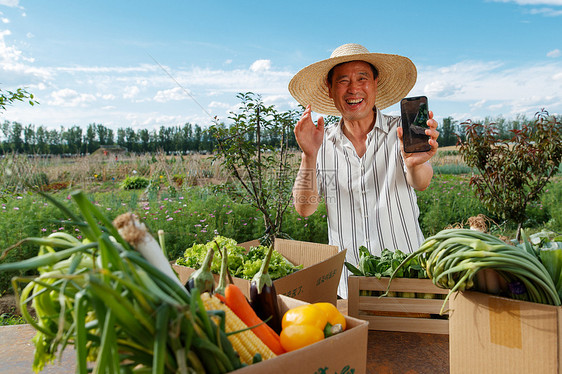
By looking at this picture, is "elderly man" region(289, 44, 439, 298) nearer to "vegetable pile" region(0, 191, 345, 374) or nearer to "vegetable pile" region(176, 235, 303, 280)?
"vegetable pile" region(176, 235, 303, 280)

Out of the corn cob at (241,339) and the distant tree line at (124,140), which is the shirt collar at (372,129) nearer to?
the corn cob at (241,339)

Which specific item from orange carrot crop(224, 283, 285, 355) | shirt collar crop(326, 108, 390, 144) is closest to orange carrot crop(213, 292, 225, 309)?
orange carrot crop(224, 283, 285, 355)

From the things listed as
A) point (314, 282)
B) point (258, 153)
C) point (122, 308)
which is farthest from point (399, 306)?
point (258, 153)

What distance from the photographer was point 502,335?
39.7 inches

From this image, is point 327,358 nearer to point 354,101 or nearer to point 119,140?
point 354,101

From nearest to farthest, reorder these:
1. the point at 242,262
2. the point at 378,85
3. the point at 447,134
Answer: the point at 242,262
the point at 378,85
the point at 447,134

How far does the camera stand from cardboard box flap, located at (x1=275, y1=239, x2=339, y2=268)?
1.93 meters

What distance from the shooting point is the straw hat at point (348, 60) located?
2484mm

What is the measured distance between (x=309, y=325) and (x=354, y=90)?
1873 millimetres

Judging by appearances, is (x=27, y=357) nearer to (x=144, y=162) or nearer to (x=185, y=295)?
(x=185, y=295)

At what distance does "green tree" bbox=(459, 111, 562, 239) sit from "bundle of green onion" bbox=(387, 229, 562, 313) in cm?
557

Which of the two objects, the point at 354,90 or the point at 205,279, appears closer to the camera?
the point at 205,279

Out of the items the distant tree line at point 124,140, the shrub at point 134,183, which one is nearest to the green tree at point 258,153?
the shrub at point 134,183

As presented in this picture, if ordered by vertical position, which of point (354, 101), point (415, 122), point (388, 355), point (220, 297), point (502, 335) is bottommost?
point (388, 355)
